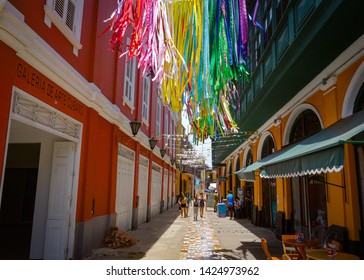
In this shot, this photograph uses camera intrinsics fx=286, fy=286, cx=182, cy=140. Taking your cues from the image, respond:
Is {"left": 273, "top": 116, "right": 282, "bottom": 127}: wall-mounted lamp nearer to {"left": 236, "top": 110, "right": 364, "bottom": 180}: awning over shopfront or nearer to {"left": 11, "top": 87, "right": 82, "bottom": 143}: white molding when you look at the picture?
{"left": 236, "top": 110, "right": 364, "bottom": 180}: awning over shopfront

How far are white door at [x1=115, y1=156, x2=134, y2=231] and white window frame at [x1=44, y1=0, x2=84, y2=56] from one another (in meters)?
4.56

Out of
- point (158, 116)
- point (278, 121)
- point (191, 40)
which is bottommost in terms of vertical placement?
point (191, 40)

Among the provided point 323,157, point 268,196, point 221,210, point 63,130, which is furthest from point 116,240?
point 221,210

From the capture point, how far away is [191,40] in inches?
144

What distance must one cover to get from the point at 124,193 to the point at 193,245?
345cm

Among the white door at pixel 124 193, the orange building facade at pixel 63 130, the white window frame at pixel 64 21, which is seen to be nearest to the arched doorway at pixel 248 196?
the orange building facade at pixel 63 130

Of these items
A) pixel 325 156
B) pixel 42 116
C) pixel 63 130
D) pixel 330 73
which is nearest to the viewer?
pixel 325 156

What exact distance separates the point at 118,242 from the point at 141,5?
6.75m

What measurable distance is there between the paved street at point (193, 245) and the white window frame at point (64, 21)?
205 inches

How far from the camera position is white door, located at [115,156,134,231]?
1012 cm

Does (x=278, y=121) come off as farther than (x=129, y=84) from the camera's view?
No

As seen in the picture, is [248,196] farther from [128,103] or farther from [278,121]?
[128,103]

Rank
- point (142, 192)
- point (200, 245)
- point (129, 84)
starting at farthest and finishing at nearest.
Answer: point (142, 192) < point (129, 84) < point (200, 245)
